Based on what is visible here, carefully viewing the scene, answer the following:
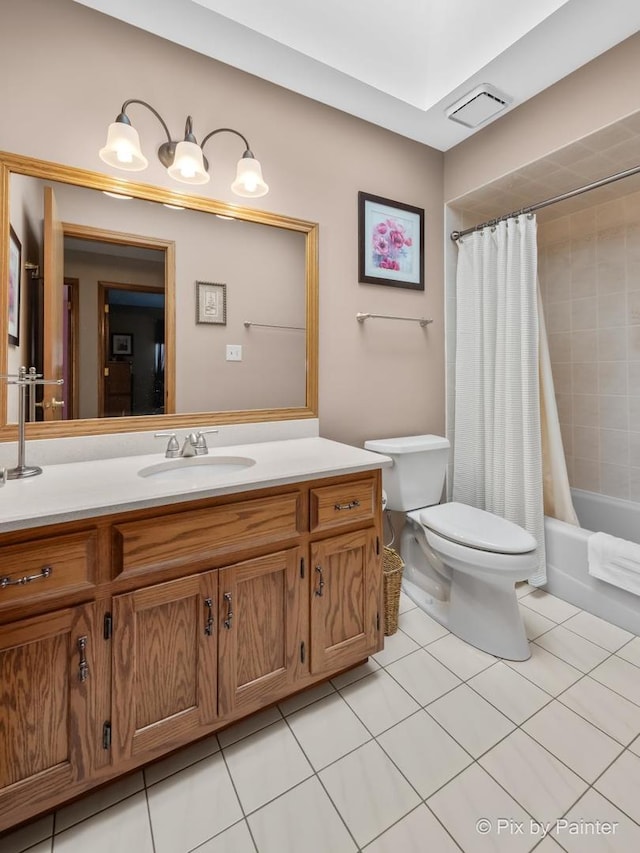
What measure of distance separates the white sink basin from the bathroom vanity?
3 cm

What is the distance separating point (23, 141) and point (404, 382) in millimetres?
1871

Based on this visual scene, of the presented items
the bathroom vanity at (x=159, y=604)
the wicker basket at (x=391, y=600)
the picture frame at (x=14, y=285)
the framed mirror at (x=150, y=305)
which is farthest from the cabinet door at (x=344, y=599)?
the picture frame at (x=14, y=285)

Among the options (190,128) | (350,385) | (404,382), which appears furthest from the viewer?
(404,382)

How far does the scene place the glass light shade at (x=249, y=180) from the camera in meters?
1.60

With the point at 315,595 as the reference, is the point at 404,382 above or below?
above

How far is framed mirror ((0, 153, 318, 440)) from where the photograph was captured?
1388 mm

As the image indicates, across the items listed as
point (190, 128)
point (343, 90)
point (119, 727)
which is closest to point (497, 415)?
point (343, 90)

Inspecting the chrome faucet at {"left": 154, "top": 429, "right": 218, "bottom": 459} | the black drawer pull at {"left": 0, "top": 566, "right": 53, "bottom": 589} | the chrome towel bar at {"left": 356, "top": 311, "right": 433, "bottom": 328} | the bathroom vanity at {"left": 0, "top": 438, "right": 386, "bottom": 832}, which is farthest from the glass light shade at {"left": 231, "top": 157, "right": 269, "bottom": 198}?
the black drawer pull at {"left": 0, "top": 566, "right": 53, "bottom": 589}

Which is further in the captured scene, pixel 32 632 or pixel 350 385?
pixel 350 385

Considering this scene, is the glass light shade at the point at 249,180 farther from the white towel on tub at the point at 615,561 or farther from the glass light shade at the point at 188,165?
the white towel on tub at the point at 615,561

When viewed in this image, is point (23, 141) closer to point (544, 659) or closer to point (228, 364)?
point (228, 364)

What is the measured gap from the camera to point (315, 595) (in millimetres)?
1348

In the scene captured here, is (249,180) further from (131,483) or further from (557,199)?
(557,199)

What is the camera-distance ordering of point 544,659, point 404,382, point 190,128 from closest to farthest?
point 190,128 < point 544,659 < point 404,382
